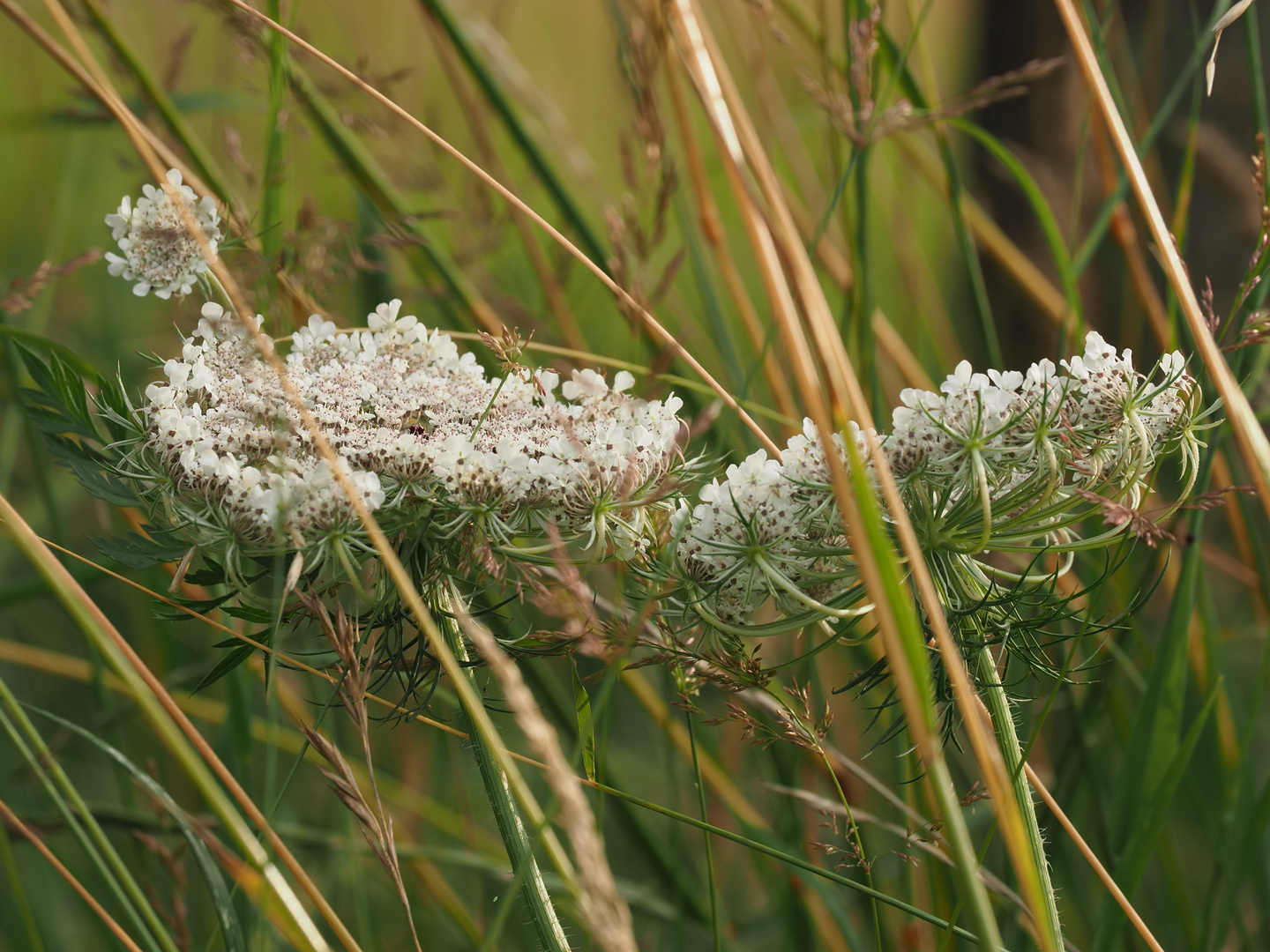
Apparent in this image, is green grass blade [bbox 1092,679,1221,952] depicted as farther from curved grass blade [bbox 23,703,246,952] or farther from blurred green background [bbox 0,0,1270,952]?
curved grass blade [bbox 23,703,246,952]

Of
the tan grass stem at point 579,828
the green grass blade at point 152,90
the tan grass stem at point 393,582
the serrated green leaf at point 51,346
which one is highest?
the green grass blade at point 152,90

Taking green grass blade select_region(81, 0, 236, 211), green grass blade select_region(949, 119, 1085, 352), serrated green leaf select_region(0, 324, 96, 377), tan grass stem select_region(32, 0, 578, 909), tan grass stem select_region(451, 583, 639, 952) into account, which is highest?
green grass blade select_region(81, 0, 236, 211)

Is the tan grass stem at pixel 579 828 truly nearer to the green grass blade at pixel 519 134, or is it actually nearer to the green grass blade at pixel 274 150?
the green grass blade at pixel 274 150

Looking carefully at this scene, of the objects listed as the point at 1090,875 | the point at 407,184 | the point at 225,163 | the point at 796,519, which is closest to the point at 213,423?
the point at 796,519

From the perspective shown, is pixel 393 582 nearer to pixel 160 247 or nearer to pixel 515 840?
pixel 515 840

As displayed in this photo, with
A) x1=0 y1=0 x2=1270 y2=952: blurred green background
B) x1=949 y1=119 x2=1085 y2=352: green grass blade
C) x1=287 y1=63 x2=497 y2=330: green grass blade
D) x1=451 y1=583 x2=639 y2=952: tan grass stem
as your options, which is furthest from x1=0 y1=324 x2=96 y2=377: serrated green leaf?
x1=949 y1=119 x2=1085 y2=352: green grass blade

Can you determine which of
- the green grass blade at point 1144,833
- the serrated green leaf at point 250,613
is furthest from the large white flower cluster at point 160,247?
the green grass blade at point 1144,833

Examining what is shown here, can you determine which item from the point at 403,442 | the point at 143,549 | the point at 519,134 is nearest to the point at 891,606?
the point at 403,442
